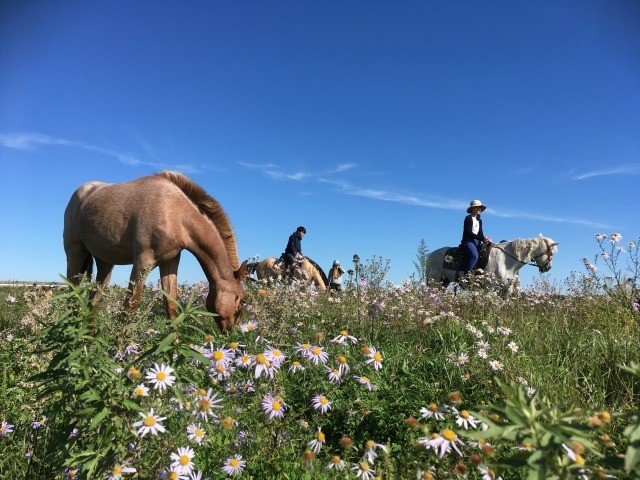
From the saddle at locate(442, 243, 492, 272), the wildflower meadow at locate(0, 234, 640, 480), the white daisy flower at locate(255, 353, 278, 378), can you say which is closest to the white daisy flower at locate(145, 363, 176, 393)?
the wildflower meadow at locate(0, 234, 640, 480)

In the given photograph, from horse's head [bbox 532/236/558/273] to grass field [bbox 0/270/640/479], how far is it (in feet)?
30.1

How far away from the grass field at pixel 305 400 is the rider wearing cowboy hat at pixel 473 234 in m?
7.71

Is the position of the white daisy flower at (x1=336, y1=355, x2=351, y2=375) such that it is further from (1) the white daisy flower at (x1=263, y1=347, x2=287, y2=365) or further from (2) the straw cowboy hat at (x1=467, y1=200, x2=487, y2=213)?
(2) the straw cowboy hat at (x1=467, y1=200, x2=487, y2=213)

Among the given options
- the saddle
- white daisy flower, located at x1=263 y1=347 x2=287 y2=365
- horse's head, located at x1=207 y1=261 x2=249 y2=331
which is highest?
the saddle

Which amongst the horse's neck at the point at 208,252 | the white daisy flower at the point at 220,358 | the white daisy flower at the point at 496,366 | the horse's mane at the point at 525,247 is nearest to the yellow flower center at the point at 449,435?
the white daisy flower at the point at 220,358

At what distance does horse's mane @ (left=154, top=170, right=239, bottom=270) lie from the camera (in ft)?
25.2

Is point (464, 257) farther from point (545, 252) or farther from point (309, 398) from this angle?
point (309, 398)

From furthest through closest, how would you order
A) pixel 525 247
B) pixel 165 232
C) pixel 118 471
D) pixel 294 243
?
pixel 294 243 < pixel 525 247 < pixel 165 232 < pixel 118 471

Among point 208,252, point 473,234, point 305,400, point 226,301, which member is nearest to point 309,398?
point 305,400

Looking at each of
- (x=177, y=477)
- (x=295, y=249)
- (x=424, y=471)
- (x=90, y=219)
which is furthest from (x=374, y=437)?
(x=295, y=249)

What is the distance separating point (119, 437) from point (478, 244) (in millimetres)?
13346

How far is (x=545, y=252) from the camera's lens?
1434 cm

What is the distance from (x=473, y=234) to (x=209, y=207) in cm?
910

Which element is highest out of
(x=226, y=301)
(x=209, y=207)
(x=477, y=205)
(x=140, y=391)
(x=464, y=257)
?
(x=477, y=205)
